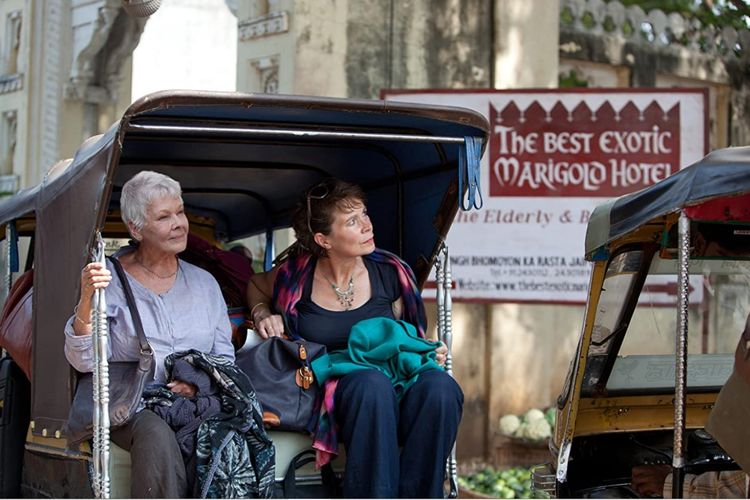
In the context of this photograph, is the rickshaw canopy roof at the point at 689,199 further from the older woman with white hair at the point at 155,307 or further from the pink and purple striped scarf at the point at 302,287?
the older woman with white hair at the point at 155,307

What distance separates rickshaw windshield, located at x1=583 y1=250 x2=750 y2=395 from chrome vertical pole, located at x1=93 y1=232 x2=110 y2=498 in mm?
2235

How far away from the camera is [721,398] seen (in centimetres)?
433

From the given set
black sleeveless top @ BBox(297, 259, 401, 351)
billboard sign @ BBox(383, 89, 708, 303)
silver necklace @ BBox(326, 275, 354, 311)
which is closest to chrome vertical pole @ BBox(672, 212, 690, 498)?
black sleeveless top @ BBox(297, 259, 401, 351)

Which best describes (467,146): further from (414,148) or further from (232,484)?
(232,484)

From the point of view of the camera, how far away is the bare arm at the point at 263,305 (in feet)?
17.3

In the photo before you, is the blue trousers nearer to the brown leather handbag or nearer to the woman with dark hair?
the woman with dark hair

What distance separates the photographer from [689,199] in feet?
14.4

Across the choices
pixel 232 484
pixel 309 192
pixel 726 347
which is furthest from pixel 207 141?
pixel 726 347

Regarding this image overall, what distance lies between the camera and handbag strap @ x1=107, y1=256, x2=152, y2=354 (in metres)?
4.77

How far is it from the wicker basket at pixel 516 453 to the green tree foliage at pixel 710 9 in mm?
4539

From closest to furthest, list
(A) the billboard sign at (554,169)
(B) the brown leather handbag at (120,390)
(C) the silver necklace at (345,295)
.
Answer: (B) the brown leather handbag at (120,390) < (C) the silver necklace at (345,295) < (A) the billboard sign at (554,169)

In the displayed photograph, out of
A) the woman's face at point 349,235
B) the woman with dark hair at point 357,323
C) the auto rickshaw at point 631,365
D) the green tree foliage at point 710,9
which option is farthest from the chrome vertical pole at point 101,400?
the green tree foliage at point 710,9

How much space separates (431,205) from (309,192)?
0.66m

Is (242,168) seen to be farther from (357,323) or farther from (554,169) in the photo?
(554,169)
